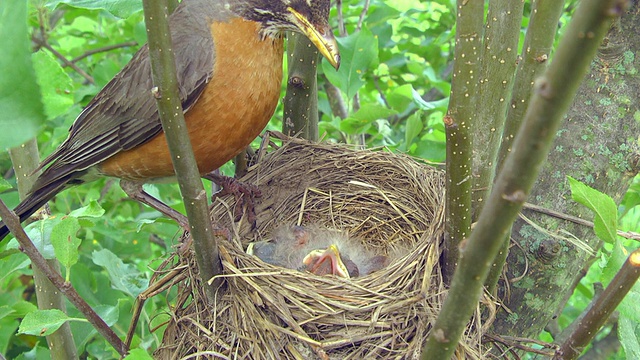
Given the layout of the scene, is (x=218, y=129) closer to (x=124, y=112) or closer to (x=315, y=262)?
(x=124, y=112)

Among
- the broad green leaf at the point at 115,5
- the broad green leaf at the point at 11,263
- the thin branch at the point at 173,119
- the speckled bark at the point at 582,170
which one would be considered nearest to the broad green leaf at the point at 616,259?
the speckled bark at the point at 582,170

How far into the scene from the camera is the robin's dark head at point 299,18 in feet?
7.67

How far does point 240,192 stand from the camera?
283 cm

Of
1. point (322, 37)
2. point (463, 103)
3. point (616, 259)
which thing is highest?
point (463, 103)

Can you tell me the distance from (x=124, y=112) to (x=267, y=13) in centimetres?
75

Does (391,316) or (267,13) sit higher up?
(267,13)

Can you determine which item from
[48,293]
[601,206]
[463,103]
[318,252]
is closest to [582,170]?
[601,206]

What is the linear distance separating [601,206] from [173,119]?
40.2 inches

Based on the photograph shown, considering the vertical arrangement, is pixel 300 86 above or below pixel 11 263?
above

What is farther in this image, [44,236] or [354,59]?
[354,59]

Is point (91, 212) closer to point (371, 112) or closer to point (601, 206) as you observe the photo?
point (371, 112)

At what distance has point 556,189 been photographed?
2.17 metres

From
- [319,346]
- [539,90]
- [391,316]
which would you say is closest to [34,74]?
[539,90]

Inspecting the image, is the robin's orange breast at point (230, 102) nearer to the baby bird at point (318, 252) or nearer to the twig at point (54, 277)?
the baby bird at point (318, 252)
